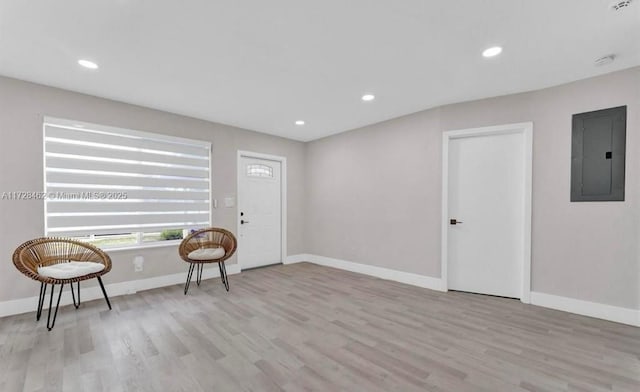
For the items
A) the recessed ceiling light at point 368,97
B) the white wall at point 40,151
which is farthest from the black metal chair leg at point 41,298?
the recessed ceiling light at point 368,97

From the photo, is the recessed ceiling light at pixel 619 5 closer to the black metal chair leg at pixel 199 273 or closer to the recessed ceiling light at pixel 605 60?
the recessed ceiling light at pixel 605 60

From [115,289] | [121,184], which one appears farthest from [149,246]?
[121,184]

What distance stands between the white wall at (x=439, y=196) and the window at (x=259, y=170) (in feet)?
3.28

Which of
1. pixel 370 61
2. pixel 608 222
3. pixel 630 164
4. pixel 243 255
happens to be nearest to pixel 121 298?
pixel 243 255

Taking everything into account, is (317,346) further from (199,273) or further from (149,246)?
(149,246)

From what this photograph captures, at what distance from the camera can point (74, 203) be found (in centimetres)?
341

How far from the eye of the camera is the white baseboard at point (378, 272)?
3959mm

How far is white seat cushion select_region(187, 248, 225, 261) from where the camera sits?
3.82 metres

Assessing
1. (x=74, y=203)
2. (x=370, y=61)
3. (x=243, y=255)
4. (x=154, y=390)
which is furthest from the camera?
(x=243, y=255)

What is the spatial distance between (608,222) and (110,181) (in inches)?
235

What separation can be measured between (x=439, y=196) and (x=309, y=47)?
2.71 metres

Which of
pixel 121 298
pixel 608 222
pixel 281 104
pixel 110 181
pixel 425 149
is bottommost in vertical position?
pixel 121 298

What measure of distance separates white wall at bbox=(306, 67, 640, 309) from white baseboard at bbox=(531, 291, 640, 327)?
0.17ft

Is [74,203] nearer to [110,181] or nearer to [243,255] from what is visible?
[110,181]
